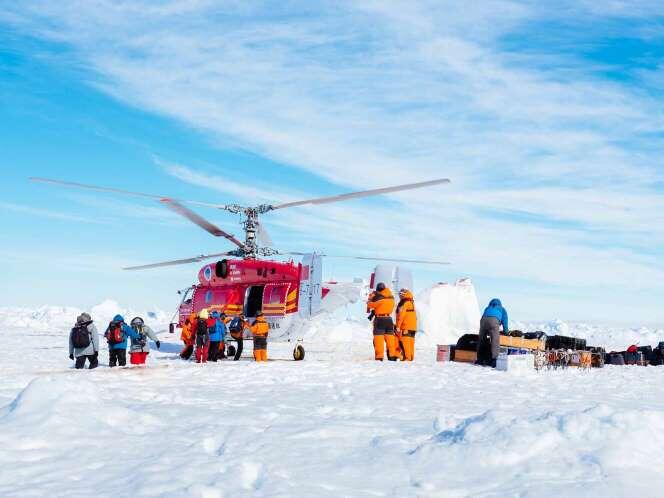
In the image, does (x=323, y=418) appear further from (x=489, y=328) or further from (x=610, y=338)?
(x=610, y=338)

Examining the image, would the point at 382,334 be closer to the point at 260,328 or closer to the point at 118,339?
the point at 260,328

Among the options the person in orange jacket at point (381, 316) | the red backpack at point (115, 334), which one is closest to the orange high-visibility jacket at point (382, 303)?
the person in orange jacket at point (381, 316)

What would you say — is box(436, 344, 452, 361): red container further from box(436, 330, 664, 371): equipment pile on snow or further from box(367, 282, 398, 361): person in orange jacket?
box(367, 282, 398, 361): person in orange jacket

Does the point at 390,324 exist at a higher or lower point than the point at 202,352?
higher

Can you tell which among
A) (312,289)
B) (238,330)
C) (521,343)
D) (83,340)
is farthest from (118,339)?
(521,343)

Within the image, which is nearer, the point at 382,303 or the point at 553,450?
the point at 553,450
